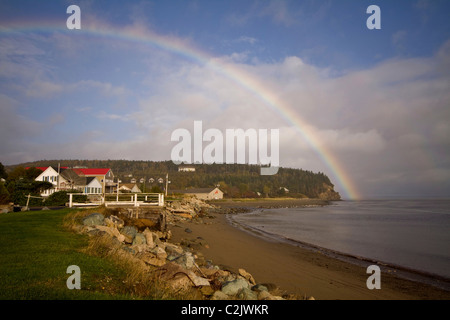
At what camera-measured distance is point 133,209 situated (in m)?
23.7

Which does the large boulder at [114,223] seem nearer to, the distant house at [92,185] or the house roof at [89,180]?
the distant house at [92,185]

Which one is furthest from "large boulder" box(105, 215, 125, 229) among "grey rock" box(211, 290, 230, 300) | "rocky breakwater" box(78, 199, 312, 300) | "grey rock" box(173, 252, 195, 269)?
"grey rock" box(211, 290, 230, 300)

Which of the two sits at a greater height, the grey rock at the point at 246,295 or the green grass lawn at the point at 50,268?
the green grass lawn at the point at 50,268

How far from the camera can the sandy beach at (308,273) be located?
12.3 meters

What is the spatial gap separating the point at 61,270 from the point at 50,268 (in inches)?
14.4

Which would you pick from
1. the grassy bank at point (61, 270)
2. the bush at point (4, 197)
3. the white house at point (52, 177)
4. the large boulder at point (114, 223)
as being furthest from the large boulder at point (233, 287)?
the white house at point (52, 177)

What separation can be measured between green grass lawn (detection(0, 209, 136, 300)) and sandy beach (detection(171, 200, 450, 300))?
7.11 metres

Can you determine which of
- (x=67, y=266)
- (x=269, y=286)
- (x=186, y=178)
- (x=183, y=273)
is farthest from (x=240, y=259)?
(x=186, y=178)

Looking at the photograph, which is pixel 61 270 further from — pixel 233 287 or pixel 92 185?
pixel 92 185

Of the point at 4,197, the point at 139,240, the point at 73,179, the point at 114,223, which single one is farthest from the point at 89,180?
the point at 139,240

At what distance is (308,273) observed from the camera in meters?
15.1

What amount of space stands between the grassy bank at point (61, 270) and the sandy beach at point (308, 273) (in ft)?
21.6

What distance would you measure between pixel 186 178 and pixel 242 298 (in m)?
167
